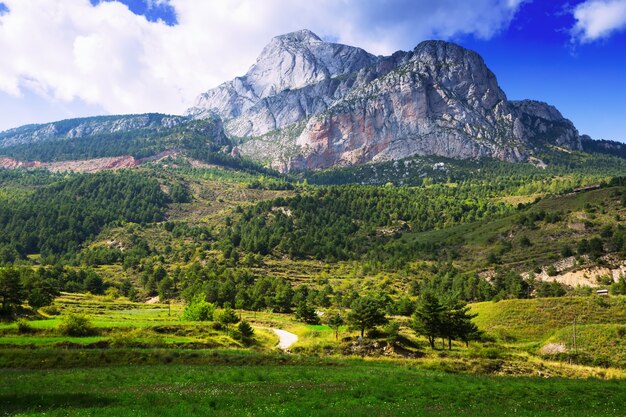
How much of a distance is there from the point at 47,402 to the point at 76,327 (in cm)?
3689

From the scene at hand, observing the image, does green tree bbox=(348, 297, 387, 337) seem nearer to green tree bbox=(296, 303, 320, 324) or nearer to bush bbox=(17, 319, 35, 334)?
green tree bbox=(296, 303, 320, 324)

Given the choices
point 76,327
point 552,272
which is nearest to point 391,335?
point 76,327

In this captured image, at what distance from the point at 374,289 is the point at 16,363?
122721 millimetres

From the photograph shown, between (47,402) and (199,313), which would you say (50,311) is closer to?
(199,313)

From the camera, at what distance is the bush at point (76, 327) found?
2126 inches

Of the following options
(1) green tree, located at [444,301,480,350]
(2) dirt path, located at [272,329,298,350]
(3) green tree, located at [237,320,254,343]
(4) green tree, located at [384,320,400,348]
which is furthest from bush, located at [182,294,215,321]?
(1) green tree, located at [444,301,480,350]

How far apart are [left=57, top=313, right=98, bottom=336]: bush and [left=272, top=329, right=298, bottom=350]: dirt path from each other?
2715 centimetres

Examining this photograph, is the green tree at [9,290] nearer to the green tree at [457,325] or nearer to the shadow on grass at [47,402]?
the shadow on grass at [47,402]

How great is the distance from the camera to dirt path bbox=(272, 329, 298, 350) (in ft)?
218

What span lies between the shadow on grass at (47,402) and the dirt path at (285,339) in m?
42.1

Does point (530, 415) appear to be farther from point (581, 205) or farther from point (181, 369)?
point (581, 205)

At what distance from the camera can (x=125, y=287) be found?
475ft

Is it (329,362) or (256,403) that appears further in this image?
(329,362)

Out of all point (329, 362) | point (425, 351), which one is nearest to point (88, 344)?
point (329, 362)
